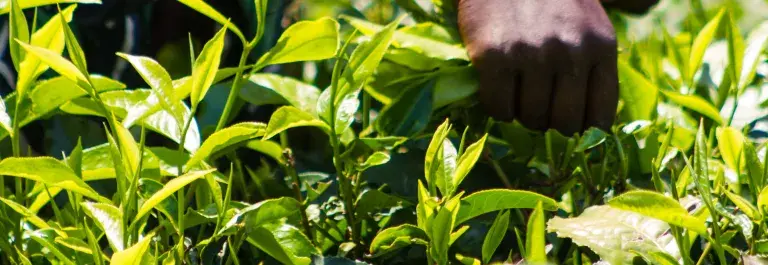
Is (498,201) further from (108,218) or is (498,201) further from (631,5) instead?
(631,5)

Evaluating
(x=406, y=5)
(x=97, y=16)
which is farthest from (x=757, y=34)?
(x=97, y=16)

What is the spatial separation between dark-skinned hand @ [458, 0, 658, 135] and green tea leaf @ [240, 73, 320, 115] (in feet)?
0.66

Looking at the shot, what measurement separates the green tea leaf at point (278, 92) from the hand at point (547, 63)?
20cm

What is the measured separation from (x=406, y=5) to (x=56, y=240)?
0.59 metres

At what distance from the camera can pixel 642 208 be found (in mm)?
775

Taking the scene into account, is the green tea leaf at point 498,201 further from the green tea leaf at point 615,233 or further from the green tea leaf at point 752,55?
the green tea leaf at point 752,55

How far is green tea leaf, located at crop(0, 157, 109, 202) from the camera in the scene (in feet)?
2.47

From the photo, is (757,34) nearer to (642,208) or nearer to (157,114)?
(642,208)

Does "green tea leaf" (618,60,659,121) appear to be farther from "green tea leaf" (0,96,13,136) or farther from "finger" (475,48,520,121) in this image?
"green tea leaf" (0,96,13,136)

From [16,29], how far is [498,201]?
0.45 m

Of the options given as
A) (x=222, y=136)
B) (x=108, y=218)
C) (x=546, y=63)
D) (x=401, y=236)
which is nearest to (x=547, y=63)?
(x=546, y=63)

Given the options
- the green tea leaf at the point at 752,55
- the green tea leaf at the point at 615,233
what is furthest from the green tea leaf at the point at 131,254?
the green tea leaf at the point at 752,55

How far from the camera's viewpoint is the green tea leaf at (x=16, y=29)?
81cm

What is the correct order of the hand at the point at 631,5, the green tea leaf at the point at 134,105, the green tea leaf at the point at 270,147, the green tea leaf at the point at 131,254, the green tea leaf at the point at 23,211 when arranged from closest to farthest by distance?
the green tea leaf at the point at 131,254 < the green tea leaf at the point at 23,211 < the green tea leaf at the point at 134,105 < the green tea leaf at the point at 270,147 < the hand at the point at 631,5
